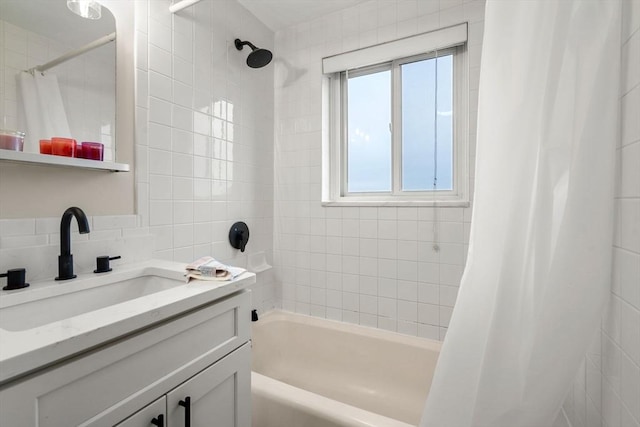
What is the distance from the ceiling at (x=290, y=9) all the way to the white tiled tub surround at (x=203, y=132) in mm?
64

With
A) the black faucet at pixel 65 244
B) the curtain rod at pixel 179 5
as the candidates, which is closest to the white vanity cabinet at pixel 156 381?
the black faucet at pixel 65 244

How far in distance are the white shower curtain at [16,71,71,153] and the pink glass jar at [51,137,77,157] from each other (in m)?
0.04

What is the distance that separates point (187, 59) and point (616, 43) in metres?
1.57

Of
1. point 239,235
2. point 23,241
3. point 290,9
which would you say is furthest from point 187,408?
point 290,9

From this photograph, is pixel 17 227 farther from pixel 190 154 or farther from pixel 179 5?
pixel 179 5

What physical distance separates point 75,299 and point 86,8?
102 centimetres

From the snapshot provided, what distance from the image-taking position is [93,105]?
1074 mm

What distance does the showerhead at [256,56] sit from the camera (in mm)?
1694

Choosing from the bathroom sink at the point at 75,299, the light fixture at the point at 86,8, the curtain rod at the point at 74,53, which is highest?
the light fixture at the point at 86,8

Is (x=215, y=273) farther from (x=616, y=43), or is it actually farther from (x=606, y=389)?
(x=616, y=43)

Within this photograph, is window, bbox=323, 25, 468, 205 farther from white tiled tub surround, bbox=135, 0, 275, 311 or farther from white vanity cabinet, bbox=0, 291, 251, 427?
white vanity cabinet, bbox=0, 291, 251, 427

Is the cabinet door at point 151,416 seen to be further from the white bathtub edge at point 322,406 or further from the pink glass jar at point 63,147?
the pink glass jar at point 63,147

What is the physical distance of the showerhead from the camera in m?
1.69

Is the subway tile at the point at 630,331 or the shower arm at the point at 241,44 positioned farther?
the shower arm at the point at 241,44
